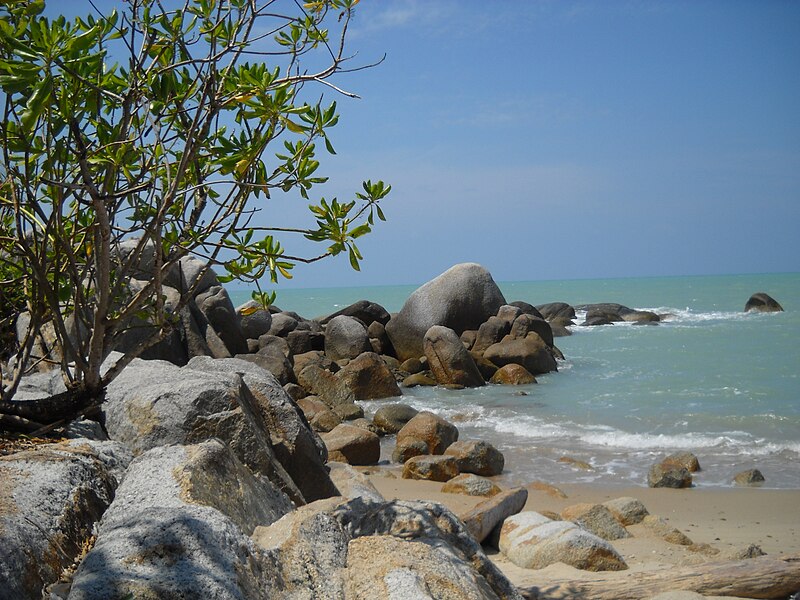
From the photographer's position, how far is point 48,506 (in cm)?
257

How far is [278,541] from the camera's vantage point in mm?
2568

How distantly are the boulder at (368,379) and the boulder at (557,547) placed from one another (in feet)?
30.4

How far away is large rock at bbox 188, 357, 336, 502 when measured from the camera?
4949mm

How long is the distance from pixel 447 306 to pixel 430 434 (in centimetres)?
1066

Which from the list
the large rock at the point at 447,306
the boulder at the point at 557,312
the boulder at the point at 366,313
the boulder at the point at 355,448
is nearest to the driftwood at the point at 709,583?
the boulder at the point at 355,448

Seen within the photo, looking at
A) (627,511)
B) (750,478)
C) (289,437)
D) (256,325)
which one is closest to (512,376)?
(256,325)

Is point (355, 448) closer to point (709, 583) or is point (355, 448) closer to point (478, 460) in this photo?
point (478, 460)

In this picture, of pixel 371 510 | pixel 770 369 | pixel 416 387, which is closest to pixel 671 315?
pixel 770 369

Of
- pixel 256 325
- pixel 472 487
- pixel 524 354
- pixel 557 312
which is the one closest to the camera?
pixel 472 487

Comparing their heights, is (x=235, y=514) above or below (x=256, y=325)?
above

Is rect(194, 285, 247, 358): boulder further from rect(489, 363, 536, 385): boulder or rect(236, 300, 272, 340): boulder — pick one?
rect(489, 363, 536, 385): boulder

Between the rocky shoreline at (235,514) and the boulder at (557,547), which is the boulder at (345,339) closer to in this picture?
the rocky shoreline at (235,514)

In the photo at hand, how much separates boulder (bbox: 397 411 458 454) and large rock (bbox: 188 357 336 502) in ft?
17.5

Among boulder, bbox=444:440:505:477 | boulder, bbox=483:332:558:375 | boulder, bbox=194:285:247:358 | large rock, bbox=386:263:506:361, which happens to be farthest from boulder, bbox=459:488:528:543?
large rock, bbox=386:263:506:361
